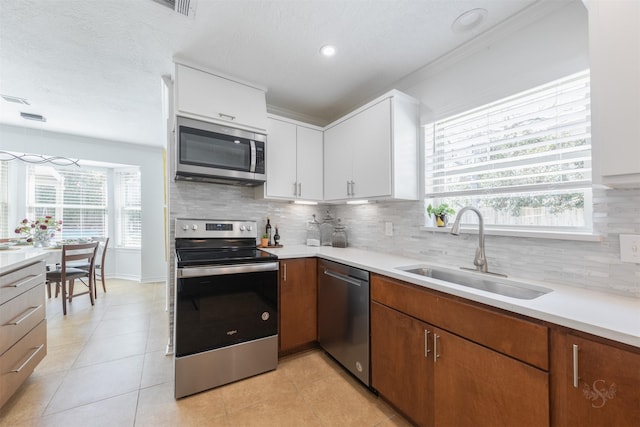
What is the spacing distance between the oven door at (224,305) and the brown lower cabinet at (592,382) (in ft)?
5.33

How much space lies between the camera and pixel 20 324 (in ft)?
5.41

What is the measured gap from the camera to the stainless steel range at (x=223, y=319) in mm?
1693

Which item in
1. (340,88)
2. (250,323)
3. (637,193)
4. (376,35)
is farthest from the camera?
(340,88)

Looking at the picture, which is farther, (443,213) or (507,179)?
(443,213)

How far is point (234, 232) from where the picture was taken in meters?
2.50

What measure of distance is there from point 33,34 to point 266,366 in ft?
9.61

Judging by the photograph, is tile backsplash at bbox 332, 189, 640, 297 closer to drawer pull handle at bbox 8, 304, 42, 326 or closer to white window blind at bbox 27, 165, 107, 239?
drawer pull handle at bbox 8, 304, 42, 326

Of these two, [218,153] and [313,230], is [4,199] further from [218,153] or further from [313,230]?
[313,230]

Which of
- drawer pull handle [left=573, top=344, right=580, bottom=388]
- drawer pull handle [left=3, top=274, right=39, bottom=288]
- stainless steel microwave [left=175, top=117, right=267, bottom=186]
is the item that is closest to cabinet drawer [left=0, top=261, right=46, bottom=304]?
drawer pull handle [left=3, top=274, right=39, bottom=288]

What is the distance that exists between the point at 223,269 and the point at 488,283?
1.71m

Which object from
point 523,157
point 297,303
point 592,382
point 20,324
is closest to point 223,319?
point 297,303

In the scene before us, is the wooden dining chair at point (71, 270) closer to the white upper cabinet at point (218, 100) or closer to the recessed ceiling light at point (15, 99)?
the recessed ceiling light at point (15, 99)

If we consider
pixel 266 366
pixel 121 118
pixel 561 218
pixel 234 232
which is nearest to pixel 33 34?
pixel 121 118

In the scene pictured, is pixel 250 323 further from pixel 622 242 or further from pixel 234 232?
pixel 622 242
